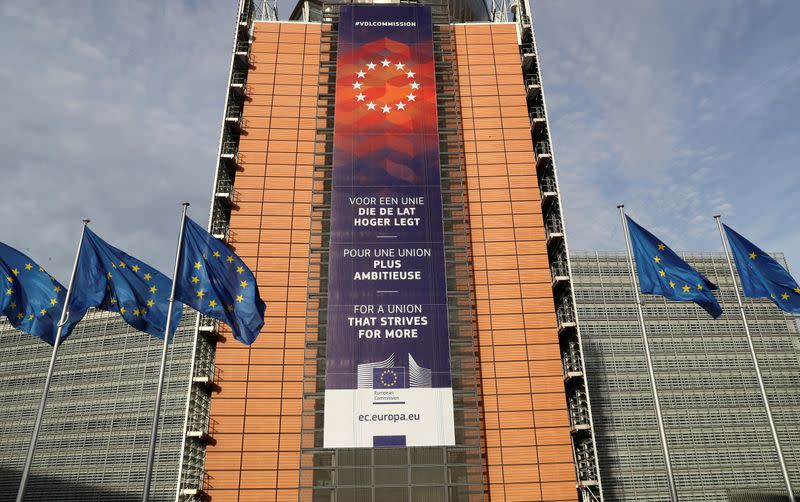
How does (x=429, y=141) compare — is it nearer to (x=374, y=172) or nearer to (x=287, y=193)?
(x=374, y=172)

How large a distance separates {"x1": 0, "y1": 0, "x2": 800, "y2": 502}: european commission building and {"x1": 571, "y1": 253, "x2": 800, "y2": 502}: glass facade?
32.9ft

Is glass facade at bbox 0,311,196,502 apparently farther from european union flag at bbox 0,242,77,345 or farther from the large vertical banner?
european union flag at bbox 0,242,77,345

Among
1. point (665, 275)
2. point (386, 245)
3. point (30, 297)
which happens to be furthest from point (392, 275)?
point (30, 297)

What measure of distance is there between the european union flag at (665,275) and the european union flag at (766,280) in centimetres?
174

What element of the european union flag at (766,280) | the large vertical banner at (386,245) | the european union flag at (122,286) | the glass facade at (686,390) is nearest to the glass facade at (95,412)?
the large vertical banner at (386,245)

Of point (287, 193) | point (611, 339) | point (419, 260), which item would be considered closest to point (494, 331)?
point (419, 260)

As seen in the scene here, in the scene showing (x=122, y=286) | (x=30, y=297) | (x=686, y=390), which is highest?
(x=686, y=390)

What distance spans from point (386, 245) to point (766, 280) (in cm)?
2367

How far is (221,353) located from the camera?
42062mm

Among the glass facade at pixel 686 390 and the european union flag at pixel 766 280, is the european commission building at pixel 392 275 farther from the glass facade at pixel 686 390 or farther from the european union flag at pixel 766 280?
the european union flag at pixel 766 280

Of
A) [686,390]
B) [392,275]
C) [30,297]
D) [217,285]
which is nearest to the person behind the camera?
[30,297]

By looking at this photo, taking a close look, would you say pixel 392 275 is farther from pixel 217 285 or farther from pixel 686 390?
pixel 686 390

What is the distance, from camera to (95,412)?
254ft

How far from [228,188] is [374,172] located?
11627mm
